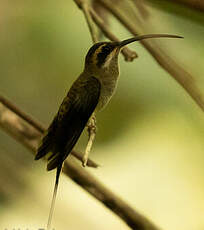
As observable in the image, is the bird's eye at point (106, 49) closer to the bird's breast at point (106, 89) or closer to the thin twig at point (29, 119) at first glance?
the bird's breast at point (106, 89)

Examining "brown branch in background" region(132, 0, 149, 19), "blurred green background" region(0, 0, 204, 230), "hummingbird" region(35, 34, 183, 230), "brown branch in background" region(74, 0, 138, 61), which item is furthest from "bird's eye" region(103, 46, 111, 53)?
"brown branch in background" region(132, 0, 149, 19)

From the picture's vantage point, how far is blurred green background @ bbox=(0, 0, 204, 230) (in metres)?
1.51

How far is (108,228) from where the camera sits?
4.86 feet

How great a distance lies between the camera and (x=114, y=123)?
1618 mm

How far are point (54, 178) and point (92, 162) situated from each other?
0.13 metres

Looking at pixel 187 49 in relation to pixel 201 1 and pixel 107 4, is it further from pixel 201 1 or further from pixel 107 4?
pixel 107 4

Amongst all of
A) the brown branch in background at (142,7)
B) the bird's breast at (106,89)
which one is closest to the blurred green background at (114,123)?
the brown branch in background at (142,7)

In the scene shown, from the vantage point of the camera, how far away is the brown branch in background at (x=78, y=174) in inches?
56.9

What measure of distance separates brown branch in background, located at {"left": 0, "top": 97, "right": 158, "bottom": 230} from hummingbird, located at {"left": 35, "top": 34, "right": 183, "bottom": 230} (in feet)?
0.20

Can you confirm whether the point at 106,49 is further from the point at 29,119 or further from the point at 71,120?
the point at 29,119

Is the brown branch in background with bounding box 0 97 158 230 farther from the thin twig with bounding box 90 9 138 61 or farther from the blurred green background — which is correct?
the thin twig with bounding box 90 9 138 61

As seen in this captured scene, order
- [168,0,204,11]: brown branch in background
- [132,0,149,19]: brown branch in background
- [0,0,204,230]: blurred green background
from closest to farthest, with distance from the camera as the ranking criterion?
[0,0,204,230]: blurred green background < [168,0,204,11]: brown branch in background < [132,0,149,19]: brown branch in background

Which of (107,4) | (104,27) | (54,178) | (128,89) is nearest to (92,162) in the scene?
(54,178)

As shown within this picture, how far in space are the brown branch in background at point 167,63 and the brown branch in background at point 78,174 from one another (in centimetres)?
38
